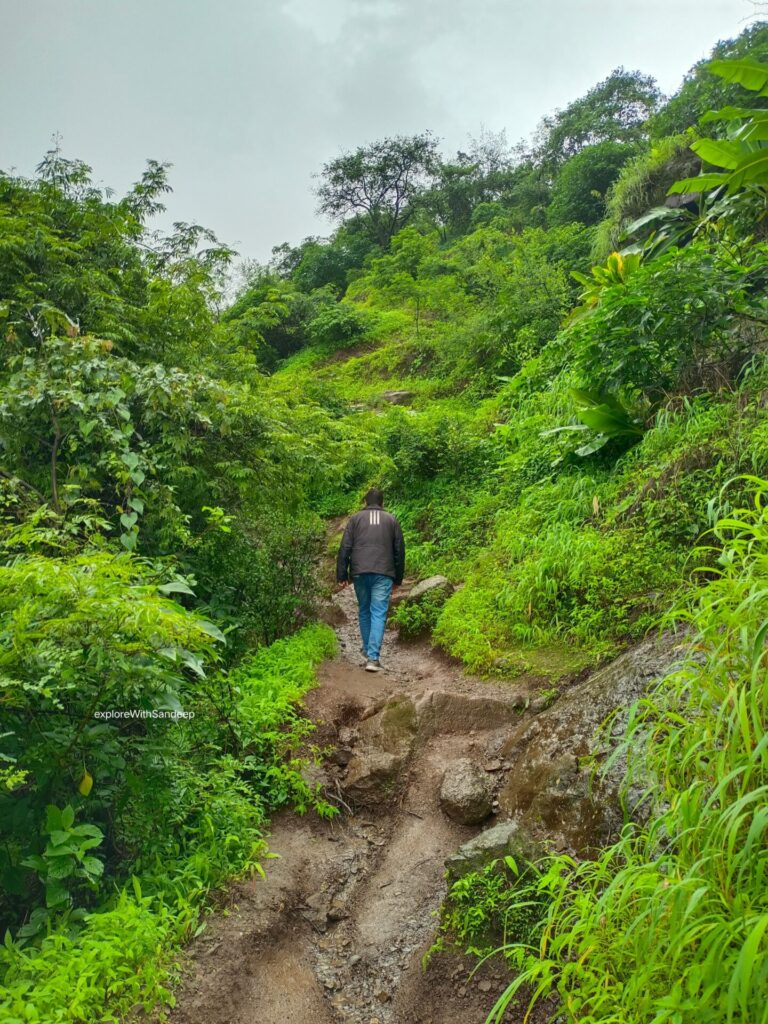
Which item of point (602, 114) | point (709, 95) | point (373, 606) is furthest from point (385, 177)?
point (373, 606)

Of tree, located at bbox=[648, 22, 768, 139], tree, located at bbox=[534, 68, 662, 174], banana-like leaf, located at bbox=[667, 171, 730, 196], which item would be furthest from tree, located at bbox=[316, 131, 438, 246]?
banana-like leaf, located at bbox=[667, 171, 730, 196]

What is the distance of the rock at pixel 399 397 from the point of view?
50.5 ft

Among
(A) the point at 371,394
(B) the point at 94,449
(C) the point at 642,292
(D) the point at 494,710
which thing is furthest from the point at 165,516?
(A) the point at 371,394

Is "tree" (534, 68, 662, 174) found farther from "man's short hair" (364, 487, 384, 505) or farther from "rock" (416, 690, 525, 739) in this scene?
"rock" (416, 690, 525, 739)

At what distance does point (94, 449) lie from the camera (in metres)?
5.00

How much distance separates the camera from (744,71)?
15.4ft

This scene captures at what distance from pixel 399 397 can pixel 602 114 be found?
23.1m

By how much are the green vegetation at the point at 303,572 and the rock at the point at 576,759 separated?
23cm

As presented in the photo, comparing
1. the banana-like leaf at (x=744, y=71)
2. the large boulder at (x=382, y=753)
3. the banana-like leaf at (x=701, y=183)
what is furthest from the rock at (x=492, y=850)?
the banana-like leaf at (x=744, y=71)

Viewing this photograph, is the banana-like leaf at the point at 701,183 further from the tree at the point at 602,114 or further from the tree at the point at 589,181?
the tree at the point at 602,114

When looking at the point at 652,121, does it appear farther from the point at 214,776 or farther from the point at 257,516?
the point at 214,776

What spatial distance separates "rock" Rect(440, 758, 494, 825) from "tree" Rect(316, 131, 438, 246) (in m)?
34.5

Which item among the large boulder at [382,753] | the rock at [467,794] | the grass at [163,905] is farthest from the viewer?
the large boulder at [382,753]

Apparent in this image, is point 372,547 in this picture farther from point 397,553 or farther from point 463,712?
point 463,712
